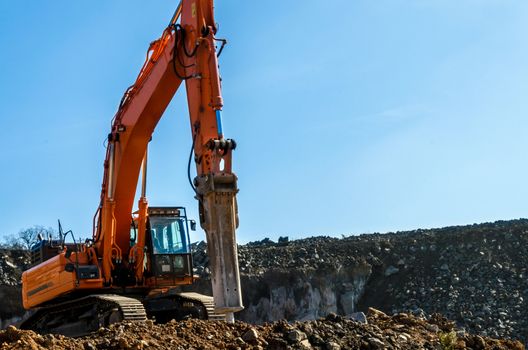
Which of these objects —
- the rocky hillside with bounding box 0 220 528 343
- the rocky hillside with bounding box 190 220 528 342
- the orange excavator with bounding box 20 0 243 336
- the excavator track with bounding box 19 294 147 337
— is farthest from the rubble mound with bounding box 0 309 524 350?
the rocky hillside with bounding box 190 220 528 342

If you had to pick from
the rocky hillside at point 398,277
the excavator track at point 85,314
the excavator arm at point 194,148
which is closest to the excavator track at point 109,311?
the excavator track at point 85,314

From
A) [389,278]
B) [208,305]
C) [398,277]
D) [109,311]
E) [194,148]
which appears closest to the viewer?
[194,148]

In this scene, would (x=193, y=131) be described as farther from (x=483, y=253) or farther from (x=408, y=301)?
(x=483, y=253)

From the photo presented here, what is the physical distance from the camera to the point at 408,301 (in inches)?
1049

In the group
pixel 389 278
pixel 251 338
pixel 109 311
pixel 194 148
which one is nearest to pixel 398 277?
pixel 389 278

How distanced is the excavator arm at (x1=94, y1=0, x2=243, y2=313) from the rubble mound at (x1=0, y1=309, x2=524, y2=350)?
66 centimetres

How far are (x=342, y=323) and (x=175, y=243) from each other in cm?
449

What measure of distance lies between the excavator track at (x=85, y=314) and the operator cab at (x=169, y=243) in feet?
3.05

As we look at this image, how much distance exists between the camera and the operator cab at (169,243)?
13992mm

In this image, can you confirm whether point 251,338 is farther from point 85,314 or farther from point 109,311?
point 85,314

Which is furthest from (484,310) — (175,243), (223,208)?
(223,208)

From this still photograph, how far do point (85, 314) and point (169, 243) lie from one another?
1.84 metres

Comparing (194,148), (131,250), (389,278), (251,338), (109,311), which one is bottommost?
(251,338)

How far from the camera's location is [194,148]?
1109 cm
